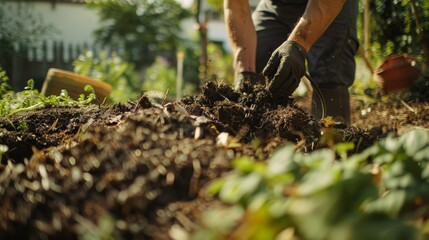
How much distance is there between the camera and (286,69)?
2.43 meters

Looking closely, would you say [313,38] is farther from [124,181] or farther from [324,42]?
[124,181]

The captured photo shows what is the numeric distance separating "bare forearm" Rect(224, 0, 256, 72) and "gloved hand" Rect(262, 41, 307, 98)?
2.31 ft

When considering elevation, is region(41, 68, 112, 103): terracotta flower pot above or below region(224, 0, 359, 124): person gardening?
below

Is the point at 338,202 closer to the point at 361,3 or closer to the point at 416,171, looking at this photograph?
the point at 416,171

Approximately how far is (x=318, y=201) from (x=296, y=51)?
1.76 meters

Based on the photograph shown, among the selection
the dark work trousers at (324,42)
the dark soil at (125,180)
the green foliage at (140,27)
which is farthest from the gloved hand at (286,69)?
the green foliage at (140,27)

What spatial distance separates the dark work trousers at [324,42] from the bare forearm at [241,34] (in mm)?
385

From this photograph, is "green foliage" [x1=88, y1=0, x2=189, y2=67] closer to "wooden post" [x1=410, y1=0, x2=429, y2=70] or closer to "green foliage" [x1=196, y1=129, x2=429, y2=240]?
"wooden post" [x1=410, y1=0, x2=429, y2=70]

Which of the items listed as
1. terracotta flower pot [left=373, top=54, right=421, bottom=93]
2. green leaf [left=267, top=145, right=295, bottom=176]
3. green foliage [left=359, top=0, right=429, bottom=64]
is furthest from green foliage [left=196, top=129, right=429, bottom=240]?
green foliage [left=359, top=0, right=429, bottom=64]

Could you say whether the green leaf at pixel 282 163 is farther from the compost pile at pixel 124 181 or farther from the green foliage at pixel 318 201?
the compost pile at pixel 124 181

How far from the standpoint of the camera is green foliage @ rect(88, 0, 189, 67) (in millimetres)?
16703

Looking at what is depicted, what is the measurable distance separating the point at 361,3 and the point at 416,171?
544cm

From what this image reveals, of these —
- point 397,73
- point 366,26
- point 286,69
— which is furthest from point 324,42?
point 366,26

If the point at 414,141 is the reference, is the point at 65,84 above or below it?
below
